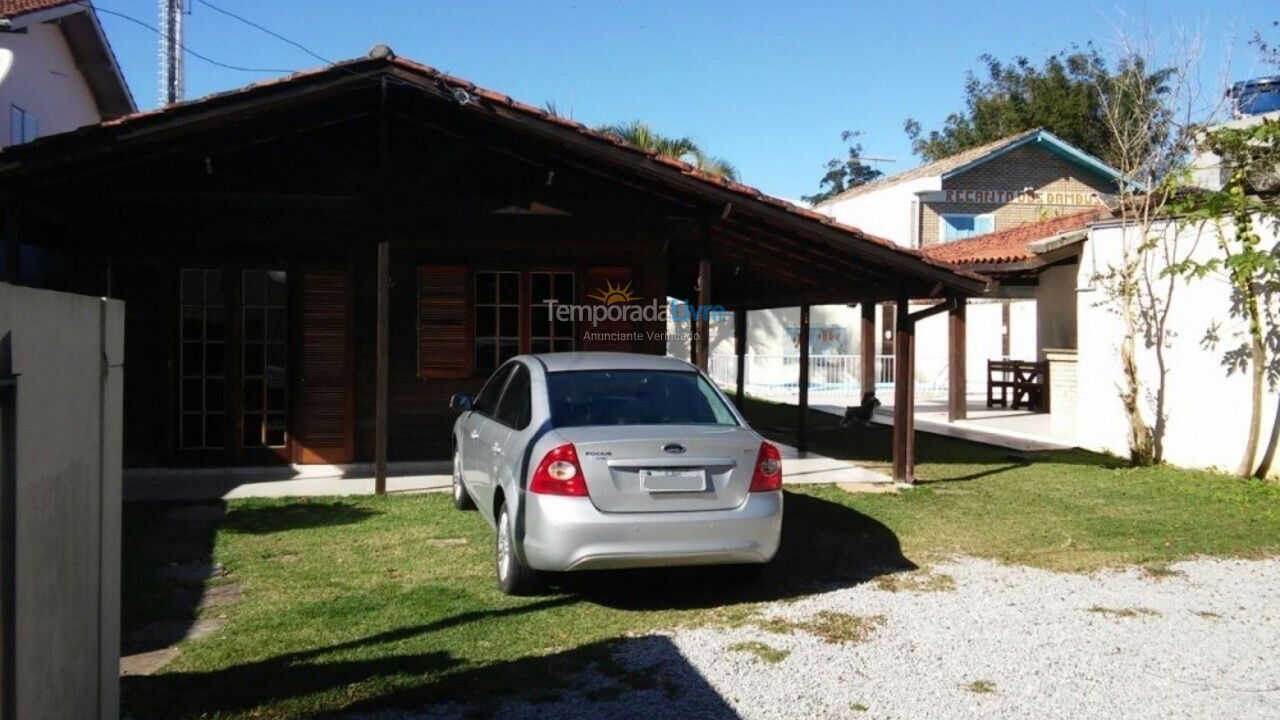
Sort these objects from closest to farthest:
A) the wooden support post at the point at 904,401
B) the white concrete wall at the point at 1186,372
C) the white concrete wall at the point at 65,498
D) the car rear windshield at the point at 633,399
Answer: the white concrete wall at the point at 65,498 < the car rear windshield at the point at 633,399 < the wooden support post at the point at 904,401 < the white concrete wall at the point at 1186,372

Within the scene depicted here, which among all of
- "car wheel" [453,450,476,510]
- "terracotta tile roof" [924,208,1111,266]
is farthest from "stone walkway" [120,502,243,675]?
"terracotta tile roof" [924,208,1111,266]

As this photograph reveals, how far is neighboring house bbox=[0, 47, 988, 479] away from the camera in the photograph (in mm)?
10234

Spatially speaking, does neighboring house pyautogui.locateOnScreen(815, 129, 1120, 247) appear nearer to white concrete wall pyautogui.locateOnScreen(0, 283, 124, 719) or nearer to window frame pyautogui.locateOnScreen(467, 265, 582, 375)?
window frame pyautogui.locateOnScreen(467, 265, 582, 375)

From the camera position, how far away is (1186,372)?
43.1 feet

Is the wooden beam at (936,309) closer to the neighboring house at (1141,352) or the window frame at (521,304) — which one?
the neighboring house at (1141,352)

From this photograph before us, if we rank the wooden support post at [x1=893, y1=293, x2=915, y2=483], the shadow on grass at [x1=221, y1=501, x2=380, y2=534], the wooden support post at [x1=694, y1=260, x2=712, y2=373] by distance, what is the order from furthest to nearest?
the wooden support post at [x1=893, y1=293, x2=915, y2=483] → the wooden support post at [x1=694, y1=260, x2=712, y2=373] → the shadow on grass at [x1=221, y1=501, x2=380, y2=534]

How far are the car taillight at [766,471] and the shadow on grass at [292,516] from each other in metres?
4.05

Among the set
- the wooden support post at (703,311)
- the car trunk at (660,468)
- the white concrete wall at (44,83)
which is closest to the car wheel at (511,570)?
the car trunk at (660,468)

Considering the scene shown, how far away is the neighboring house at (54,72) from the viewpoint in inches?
589

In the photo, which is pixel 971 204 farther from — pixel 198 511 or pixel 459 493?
pixel 198 511

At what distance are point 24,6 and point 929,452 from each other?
13.6 metres

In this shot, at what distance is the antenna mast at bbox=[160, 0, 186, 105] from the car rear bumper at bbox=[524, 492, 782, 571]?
611 inches

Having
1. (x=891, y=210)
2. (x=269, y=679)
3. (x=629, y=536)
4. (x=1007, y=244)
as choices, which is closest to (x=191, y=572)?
(x=269, y=679)

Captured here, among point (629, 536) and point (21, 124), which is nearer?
point (629, 536)
